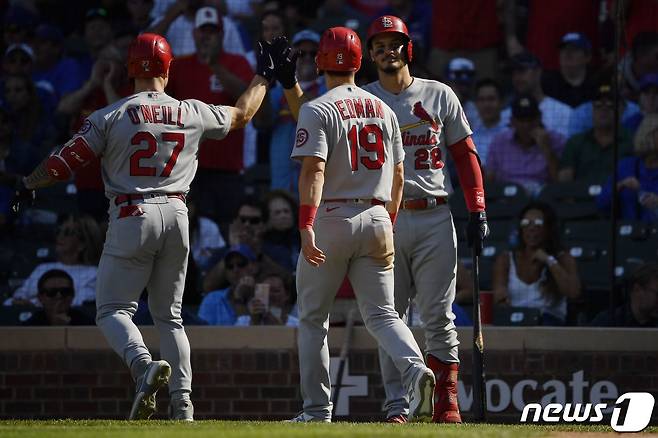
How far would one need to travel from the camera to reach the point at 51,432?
598cm

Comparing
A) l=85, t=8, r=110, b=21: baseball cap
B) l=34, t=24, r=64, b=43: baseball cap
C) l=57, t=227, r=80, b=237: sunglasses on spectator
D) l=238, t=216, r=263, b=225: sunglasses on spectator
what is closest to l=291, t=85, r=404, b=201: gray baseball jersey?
l=238, t=216, r=263, b=225: sunglasses on spectator

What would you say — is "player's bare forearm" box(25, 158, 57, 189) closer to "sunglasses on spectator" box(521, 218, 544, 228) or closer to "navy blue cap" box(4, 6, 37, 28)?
"sunglasses on spectator" box(521, 218, 544, 228)

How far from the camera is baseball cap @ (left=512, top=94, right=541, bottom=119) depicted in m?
11.0

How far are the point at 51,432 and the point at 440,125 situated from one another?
2.58 meters

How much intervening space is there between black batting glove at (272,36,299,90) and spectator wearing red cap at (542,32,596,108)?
4330mm

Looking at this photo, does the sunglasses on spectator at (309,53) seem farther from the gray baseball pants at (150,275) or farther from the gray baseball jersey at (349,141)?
the gray baseball jersey at (349,141)

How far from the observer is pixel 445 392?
7.02 meters

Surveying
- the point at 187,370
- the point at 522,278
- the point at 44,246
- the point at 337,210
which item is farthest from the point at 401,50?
the point at 44,246

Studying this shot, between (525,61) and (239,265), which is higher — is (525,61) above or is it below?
above

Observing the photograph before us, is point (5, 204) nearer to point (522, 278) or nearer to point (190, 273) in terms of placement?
point (190, 273)

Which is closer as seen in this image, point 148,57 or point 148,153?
point 148,153

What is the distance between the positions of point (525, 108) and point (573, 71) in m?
0.56

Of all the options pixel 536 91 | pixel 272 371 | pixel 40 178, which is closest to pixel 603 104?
pixel 536 91

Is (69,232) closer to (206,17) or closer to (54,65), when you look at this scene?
(54,65)
